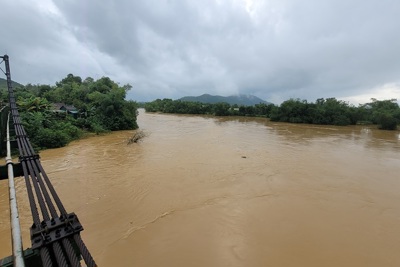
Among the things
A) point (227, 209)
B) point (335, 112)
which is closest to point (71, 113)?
point (227, 209)

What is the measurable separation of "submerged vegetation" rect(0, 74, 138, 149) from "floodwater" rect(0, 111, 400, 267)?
8.93 ft

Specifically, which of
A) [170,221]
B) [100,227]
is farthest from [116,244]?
[170,221]

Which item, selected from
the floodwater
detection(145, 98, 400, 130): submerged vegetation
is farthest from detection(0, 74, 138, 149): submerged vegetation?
detection(145, 98, 400, 130): submerged vegetation

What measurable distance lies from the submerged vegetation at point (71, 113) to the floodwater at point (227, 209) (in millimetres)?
2721

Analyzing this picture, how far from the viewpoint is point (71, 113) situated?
69.2ft

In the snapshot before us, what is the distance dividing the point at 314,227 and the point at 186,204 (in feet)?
11.1

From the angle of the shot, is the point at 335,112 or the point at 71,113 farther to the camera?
the point at 335,112

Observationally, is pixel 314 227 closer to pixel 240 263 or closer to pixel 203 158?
pixel 240 263

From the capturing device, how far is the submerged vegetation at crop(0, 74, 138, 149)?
13.9 metres

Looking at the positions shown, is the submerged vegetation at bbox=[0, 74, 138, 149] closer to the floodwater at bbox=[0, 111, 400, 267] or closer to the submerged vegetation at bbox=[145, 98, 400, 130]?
the floodwater at bbox=[0, 111, 400, 267]

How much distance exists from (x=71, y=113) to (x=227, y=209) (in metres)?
19.7

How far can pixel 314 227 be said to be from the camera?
563 cm

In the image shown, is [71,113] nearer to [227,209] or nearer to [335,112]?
[227,209]

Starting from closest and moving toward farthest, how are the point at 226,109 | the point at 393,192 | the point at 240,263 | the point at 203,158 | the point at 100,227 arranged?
1. the point at 240,263
2. the point at 100,227
3. the point at 393,192
4. the point at 203,158
5. the point at 226,109
